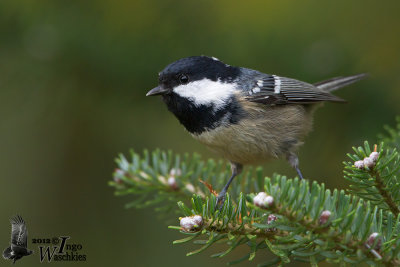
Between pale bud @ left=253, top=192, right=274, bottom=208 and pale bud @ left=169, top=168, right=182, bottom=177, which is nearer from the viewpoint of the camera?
pale bud @ left=253, top=192, right=274, bottom=208

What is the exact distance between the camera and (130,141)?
8.00 feet

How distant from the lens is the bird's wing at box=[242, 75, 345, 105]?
2.16 m

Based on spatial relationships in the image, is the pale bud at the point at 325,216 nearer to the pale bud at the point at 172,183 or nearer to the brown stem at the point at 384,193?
the brown stem at the point at 384,193

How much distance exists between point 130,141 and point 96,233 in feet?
1.70

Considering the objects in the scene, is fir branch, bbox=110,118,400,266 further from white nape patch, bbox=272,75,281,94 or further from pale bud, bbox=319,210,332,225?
white nape patch, bbox=272,75,281,94

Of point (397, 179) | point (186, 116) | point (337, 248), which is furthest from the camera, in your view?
point (186, 116)

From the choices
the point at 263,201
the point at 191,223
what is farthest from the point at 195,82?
the point at 263,201

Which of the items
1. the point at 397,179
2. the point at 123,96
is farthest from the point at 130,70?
the point at 397,179

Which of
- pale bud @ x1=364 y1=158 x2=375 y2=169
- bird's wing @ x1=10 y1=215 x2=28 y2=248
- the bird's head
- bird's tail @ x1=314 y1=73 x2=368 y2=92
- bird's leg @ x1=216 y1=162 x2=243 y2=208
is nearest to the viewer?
pale bud @ x1=364 y1=158 x2=375 y2=169

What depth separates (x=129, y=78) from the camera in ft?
7.04

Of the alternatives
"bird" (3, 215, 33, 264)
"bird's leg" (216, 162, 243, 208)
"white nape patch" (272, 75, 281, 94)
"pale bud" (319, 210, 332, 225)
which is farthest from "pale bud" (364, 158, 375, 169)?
"bird" (3, 215, 33, 264)

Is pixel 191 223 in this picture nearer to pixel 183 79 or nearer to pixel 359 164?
pixel 359 164

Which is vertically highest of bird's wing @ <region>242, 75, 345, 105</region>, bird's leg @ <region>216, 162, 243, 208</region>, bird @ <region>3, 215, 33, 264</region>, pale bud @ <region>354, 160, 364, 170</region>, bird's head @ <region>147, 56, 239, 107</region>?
bird's head @ <region>147, 56, 239, 107</region>

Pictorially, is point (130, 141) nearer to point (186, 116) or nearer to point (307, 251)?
point (186, 116)
